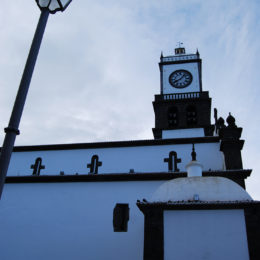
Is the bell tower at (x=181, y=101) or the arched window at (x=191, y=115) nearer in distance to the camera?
the bell tower at (x=181, y=101)

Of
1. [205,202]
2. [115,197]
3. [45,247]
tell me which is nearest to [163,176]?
[115,197]

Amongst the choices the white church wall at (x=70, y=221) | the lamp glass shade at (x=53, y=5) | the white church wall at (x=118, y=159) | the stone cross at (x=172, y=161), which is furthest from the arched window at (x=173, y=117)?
the lamp glass shade at (x=53, y=5)

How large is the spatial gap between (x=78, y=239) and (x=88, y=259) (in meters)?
1.32

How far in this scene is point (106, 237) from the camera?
16.4 metres

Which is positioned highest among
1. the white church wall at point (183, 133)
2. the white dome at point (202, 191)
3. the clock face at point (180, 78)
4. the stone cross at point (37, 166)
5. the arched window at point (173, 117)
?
the clock face at point (180, 78)

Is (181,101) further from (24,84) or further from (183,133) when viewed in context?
(24,84)

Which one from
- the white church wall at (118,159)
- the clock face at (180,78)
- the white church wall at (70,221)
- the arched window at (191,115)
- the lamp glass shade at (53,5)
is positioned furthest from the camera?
the clock face at (180,78)

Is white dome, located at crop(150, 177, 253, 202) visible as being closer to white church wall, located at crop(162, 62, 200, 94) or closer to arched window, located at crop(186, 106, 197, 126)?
arched window, located at crop(186, 106, 197, 126)

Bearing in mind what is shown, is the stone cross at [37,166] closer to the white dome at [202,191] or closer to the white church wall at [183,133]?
the white church wall at [183,133]

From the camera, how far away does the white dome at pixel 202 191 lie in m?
12.6

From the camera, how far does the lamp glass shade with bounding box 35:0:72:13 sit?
150 inches

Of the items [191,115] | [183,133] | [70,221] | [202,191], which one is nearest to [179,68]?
[191,115]

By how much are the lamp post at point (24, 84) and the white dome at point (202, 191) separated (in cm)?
1056

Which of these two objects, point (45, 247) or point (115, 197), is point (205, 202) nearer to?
point (115, 197)
